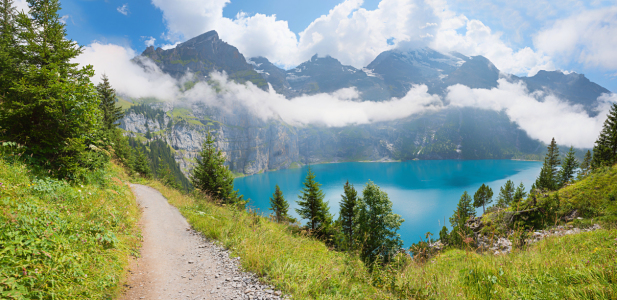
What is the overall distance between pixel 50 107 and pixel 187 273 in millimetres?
9496

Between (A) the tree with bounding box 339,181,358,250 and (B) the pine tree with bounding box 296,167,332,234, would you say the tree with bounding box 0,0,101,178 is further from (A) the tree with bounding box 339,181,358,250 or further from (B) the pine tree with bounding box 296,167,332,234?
(A) the tree with bounding box 339,181,358,250

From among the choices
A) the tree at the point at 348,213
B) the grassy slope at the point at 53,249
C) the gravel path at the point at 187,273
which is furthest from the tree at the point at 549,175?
the grassy slope at the point at 53,249

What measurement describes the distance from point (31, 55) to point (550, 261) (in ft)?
65.1

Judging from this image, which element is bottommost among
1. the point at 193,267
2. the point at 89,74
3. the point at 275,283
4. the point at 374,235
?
the point at 374,235

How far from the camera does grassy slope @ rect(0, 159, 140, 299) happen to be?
10.8ft

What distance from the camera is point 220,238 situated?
754 centimetres

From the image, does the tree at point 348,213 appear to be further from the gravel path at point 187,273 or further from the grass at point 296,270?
the gravel path at point 187,273

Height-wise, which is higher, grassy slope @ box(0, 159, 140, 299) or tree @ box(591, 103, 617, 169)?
tree @ box(591, 103, 617, 169)

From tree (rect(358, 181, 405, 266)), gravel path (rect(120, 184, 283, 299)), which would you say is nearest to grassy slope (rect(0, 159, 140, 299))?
gravel path (rect(120, 184, 283, 299))

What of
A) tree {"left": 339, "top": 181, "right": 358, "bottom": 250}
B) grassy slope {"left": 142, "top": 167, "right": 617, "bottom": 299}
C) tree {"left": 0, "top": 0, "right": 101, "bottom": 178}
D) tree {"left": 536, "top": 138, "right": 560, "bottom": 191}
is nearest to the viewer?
grassy slope {"left": 142, "top": 167, "right": 617, "bottom": 299}

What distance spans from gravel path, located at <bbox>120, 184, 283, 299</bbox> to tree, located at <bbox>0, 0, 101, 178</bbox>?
5087 millimetres

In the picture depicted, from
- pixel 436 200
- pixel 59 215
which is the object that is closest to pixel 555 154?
pixel 436 200

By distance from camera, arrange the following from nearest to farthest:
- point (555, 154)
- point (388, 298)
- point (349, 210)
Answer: point (388, 298)
point (349, 210)
point (555, 154)

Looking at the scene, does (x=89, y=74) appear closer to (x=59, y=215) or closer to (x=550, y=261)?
(x=59, y=215)
